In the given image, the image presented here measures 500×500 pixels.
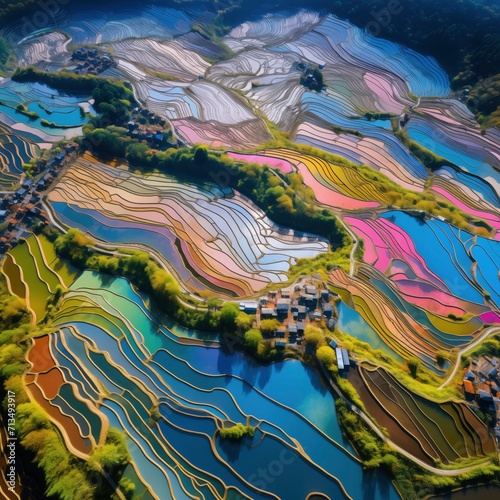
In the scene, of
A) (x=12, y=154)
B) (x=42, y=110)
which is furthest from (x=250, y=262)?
(x=42, y=110)

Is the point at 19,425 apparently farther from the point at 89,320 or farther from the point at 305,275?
the point at 305,275

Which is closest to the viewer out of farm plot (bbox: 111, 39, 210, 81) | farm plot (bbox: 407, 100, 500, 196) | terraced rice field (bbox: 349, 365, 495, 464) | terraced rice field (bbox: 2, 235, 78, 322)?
terraced rice field (bbox: 349, 365, 495, 464)

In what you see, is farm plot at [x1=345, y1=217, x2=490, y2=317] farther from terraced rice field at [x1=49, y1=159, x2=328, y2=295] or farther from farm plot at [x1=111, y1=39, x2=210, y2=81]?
farm plot at [x1=111, y1=39, x2=210, y2=81]

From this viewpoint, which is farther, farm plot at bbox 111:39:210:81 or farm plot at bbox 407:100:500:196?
farm plot at bbox 111:39:210:81

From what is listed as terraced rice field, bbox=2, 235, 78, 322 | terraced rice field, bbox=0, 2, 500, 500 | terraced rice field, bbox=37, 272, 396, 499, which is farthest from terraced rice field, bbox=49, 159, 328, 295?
terraced rice field, bbox=37, 272, 396, 499

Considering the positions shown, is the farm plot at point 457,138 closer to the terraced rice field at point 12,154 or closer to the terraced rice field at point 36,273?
the terraced rice field at point 36,273

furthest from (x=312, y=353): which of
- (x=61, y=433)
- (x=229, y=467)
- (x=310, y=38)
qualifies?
(x=310, y=38)

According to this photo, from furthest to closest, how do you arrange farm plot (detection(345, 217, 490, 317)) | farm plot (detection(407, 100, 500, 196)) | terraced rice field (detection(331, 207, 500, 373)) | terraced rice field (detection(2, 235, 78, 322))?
farm plot (detection(407, 100, 500, 196)) → terraced rice field (detection(2, 235, 78, 322)) → farm plot (detection(345, 217, 490, 317)) → terraced rice field (detection(331, 207, 500, 373))

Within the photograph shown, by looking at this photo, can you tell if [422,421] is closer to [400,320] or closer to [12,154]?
[400,320]
